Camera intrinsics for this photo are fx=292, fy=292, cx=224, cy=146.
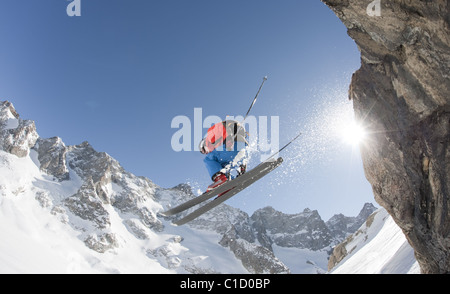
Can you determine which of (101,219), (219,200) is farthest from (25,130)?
(219,200)

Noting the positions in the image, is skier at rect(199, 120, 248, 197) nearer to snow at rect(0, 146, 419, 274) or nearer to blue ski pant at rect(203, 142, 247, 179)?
blue ski pant at rect(203, 142, 247, 179)

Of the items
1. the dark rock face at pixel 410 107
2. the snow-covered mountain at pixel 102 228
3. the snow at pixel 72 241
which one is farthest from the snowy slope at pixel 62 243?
the dark rock face at pixel 410 107

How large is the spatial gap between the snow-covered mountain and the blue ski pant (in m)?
83.5

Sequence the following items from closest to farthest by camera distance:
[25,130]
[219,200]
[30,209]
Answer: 1. [219,200]
2. [30,209]
3. [25,130]

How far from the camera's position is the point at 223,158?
771cm

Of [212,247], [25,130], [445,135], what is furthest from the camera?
[212,247]

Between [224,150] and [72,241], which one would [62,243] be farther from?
[224,150]

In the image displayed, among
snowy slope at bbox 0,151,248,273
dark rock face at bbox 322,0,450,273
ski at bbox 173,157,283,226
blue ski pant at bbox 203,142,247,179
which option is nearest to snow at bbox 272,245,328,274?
snowy slope at bbox 0,151,248,273

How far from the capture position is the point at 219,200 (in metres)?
7.82

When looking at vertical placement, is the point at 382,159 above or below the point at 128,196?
below

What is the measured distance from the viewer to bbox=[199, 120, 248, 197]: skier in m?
7.35
